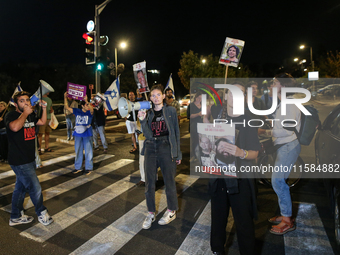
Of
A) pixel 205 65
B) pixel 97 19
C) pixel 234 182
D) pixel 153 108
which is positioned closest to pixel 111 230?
pixel 153 108

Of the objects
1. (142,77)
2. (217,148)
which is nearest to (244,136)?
(217,148)

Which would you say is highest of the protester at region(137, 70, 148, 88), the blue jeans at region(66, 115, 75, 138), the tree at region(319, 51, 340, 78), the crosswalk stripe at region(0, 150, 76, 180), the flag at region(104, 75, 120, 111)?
the tree at region(319, 51, 340, 78)

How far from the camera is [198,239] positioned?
3533mm

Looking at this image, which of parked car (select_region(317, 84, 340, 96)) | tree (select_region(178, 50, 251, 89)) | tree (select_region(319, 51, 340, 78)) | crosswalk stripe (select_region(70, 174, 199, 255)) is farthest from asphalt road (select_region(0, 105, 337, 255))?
tree (select_region(319, 51, 340, 78))

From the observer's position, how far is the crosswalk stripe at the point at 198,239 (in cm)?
327

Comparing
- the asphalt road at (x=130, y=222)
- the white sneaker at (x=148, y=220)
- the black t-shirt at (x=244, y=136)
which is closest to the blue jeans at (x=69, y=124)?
the asphalt road at (x=130, y=222)

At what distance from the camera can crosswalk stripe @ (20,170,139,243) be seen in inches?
149

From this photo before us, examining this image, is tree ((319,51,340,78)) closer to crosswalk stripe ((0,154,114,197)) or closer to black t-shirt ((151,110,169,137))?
crosswalk stripe ((0,154,114,197))

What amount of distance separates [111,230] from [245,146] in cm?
237

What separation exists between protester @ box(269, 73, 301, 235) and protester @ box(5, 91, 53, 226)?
3.42m

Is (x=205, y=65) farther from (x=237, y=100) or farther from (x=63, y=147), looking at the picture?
(x=237, y=100)

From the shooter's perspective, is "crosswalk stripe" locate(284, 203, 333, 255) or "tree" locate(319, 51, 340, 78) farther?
"tree" locate(319, 51, 340, 78)

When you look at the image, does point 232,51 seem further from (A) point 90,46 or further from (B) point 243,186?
(B) point 243,186

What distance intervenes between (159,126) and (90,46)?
840 cm
